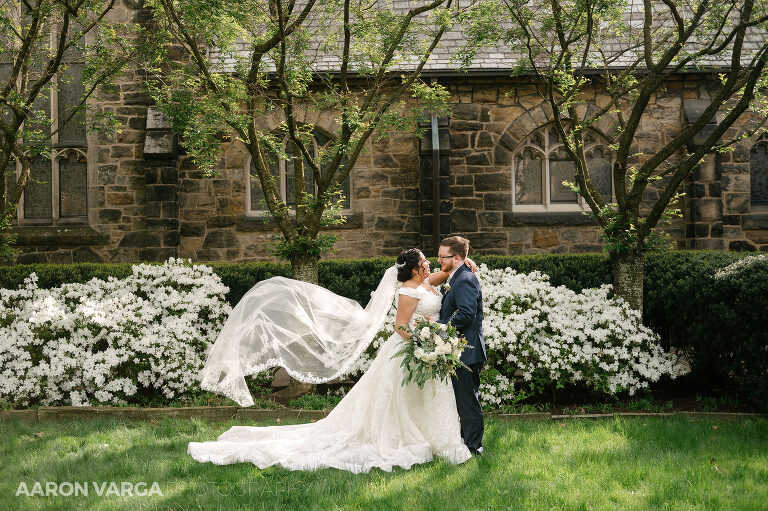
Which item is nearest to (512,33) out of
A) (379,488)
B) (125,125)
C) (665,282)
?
(665,282)

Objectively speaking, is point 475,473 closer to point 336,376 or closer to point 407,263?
point 336,376

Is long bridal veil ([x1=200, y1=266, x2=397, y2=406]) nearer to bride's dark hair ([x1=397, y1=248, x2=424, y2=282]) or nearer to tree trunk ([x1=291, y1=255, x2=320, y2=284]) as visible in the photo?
bride's dark hair ([x1=397, y1=248, x2=424, y2=282])

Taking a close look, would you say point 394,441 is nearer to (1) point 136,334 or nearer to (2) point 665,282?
(1) point 136,334

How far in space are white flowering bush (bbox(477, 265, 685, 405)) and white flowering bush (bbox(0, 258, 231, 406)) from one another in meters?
3.65

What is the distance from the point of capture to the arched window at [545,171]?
12688 mm

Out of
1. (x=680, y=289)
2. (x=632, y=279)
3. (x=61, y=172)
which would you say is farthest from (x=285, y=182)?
(x=680, y=289)

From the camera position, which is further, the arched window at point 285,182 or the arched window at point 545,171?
the arched window at point 545,171

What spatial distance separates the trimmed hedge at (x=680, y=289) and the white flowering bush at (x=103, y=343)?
778 millimetres

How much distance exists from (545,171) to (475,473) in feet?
30.2

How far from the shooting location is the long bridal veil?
568cm

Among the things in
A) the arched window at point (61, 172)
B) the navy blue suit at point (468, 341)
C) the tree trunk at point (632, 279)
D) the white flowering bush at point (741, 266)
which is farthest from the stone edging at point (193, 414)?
the arched window at point (61, 172)

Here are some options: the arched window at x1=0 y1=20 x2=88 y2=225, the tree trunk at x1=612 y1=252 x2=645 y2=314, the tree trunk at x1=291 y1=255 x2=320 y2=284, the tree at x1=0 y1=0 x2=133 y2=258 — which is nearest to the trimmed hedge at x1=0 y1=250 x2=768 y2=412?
the tree trunk at x1=612 y1=252 x2=645 y2=314

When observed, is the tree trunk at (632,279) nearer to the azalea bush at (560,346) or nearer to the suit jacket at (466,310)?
the azalea bush at (560,346)

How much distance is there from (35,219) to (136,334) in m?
6.91
